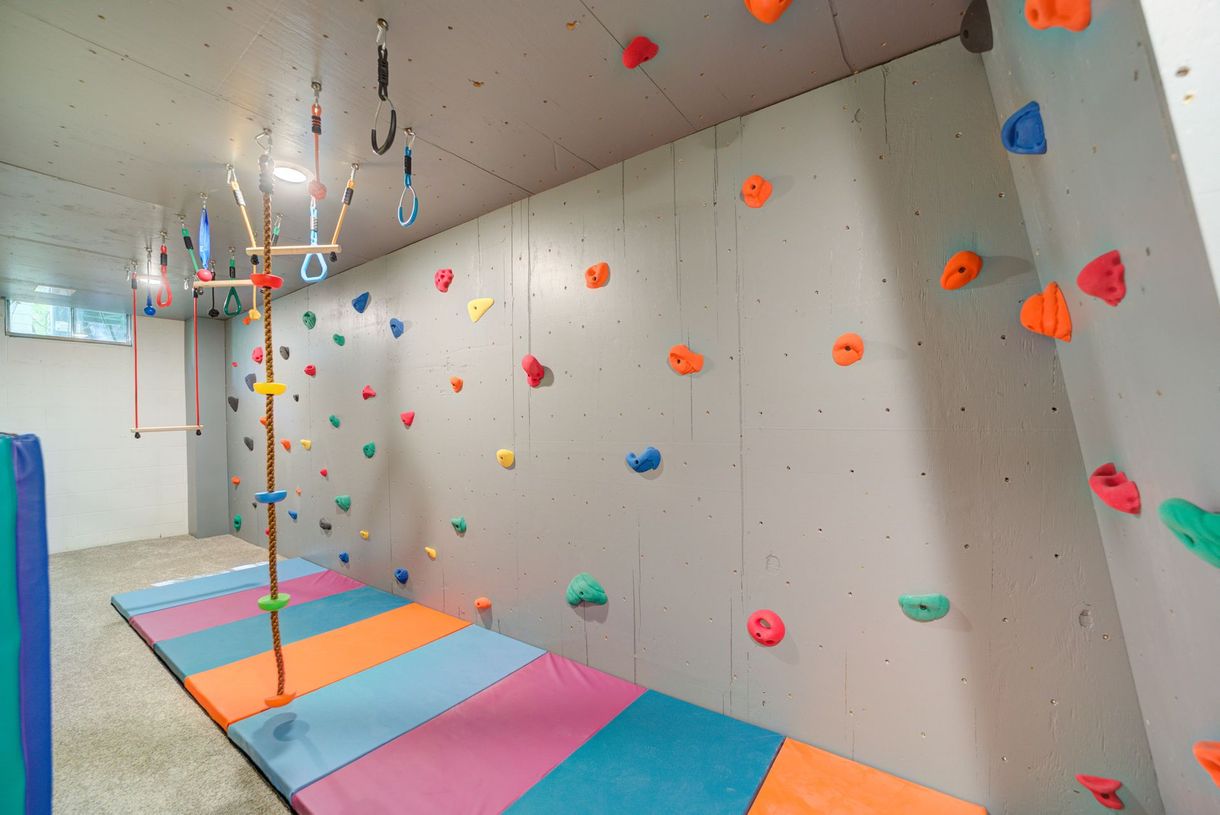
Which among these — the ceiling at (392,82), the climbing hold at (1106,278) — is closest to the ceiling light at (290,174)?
the ceiling at (392,82)

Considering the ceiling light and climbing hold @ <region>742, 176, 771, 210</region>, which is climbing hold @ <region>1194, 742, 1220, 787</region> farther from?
the ceiling light

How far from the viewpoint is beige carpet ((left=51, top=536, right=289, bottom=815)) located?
1.55m

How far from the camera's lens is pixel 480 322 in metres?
2.57

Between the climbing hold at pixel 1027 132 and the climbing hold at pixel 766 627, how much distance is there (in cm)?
146

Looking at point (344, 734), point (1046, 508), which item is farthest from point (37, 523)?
point (1046, 508)

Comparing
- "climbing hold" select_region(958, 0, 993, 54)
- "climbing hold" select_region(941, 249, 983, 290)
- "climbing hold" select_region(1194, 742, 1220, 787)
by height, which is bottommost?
"climbing hold" select_region(1194, 742, 1220, 787)

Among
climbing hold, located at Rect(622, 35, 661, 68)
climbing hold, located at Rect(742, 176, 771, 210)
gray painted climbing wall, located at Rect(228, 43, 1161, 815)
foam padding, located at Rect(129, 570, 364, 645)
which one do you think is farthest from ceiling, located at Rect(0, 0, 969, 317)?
→ foam padding, located at Rect(129, 570, 364, 645)

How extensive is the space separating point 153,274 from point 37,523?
12.7 feet

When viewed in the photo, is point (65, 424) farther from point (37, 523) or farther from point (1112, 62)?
point (1112, 62)

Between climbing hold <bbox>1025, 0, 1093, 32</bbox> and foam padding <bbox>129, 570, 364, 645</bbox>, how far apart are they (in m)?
3.41

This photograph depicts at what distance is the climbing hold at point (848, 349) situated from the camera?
151cm

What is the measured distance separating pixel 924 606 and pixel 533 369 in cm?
171

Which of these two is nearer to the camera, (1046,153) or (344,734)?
(1046,153)

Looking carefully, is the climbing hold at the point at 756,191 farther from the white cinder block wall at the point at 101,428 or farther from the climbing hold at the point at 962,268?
the white cinder block wall at the point at 101,428
